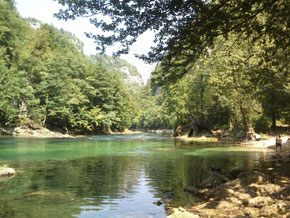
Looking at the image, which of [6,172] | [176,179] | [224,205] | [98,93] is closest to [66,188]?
[6,172]

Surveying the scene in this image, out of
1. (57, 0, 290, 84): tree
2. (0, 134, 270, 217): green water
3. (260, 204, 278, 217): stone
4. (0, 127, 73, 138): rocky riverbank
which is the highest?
(57, 0, 290, 84): tree

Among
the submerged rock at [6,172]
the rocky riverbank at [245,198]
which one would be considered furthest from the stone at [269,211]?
the submerged rock at [6,172]

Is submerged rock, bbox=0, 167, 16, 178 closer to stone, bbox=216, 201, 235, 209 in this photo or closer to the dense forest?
stone, bbox=216, 201, 235, 209

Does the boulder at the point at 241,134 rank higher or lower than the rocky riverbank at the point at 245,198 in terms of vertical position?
higher

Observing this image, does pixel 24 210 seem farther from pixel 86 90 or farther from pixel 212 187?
pixel 86 90

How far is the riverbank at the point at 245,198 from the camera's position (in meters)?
7.01

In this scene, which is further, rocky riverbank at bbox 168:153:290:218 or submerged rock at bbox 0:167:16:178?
submerged rock at bbox 0:167:16:178

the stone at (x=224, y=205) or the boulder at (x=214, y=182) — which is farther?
the boulder at (x=214, y=182)

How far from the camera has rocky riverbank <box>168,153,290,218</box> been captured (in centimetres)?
701

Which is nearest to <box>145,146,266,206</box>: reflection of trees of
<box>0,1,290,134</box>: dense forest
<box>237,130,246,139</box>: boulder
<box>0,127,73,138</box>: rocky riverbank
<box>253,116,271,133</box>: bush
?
<box>0,1,290,134</box>: dense forest

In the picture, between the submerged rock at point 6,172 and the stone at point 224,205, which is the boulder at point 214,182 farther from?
the submerged rock at point 6,172

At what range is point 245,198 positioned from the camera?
26.9 feet

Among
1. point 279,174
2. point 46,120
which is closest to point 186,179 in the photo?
point 279,174

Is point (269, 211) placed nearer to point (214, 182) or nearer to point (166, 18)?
point (214, 182)
